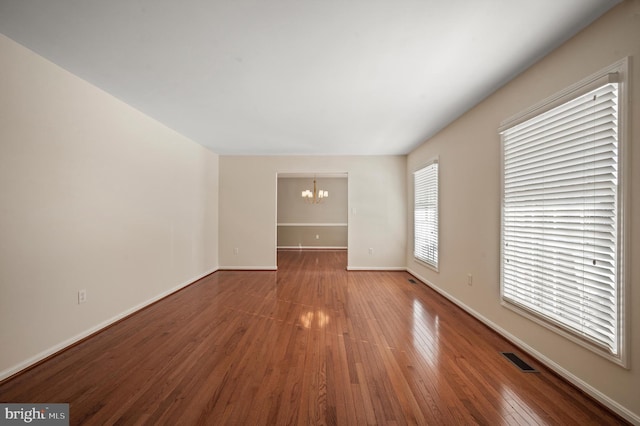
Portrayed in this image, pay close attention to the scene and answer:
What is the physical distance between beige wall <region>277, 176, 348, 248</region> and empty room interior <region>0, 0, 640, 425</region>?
5716mm

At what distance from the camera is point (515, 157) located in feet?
8.13

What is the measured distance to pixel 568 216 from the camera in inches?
75.8

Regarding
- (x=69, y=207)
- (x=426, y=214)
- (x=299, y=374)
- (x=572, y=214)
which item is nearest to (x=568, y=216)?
(x=572, y=214)

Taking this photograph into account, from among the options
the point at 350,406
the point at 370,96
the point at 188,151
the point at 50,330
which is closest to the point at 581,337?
the point at 350,406

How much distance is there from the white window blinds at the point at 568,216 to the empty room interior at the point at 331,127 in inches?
0.6

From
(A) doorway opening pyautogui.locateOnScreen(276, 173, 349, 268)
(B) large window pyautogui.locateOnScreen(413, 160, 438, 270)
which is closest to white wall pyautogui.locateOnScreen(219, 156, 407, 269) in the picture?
(B) large window pyautogui.locateOnScreen(413, 160, 438, 270)

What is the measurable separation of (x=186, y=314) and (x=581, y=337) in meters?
3.78

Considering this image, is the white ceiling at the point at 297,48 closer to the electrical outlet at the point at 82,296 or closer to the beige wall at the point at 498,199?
the beige wall at the point at 498,199

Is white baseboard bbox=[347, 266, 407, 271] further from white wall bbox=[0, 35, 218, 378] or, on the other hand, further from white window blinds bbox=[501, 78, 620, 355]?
white wall bbox=[0, 35, 218, 378]

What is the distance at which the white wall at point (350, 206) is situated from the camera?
5789 millimetres

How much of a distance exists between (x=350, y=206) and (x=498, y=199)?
3.29 m

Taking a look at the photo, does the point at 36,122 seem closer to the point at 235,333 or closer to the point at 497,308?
the point at 235,333

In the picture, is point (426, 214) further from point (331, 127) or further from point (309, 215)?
A: point (309, 215)

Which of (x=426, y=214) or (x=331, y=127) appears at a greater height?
(x=331, y=127)
